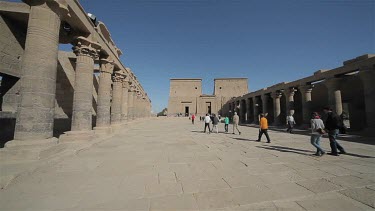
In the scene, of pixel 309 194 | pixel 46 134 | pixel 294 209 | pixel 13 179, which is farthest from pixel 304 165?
pixel 46 134

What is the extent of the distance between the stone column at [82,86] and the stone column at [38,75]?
88.1 inches

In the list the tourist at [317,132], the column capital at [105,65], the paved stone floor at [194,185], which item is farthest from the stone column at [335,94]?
the column capital at [105,65]

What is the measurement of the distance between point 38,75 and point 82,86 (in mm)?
2843

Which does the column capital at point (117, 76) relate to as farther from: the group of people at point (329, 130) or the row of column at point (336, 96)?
the row of column at point (336, 96)

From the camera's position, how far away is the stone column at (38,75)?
15.8 feet

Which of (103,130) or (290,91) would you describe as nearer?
(103,130)

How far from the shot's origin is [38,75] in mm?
4977

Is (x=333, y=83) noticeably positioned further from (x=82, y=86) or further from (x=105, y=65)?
(x=82, y=86)

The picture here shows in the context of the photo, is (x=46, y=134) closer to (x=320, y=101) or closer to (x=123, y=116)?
(x=123, y=116)

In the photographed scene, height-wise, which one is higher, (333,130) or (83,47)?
(83,47)

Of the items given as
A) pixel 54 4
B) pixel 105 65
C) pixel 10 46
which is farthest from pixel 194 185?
pixel 10 46

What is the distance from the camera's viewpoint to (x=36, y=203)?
2609 mm

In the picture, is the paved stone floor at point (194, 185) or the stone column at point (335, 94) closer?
the paved stone floor at point (194, 185)

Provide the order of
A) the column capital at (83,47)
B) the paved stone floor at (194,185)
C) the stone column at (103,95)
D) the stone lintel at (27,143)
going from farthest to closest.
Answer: the stone column at (103,95) → the column capital at (83,47) → the stone lintel at (27,143) → the paved stone floor at (194,185)
